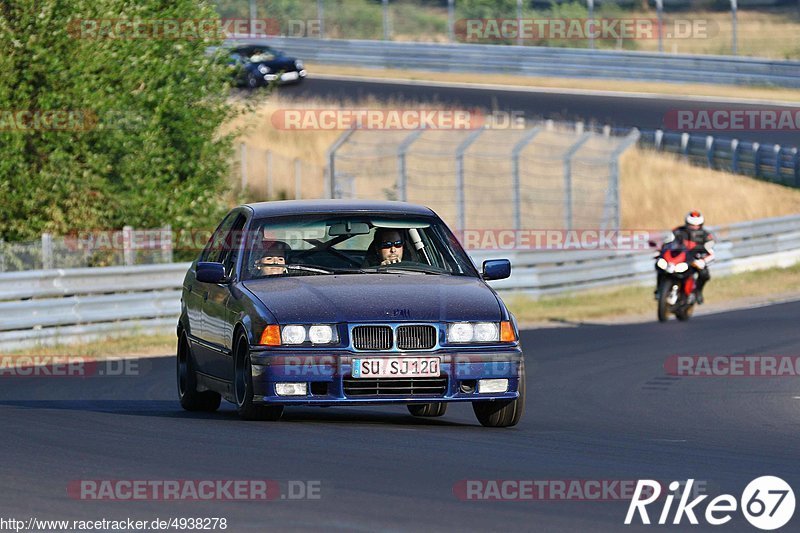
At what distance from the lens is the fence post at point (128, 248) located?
71.4 feet

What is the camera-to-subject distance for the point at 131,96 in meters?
24.8

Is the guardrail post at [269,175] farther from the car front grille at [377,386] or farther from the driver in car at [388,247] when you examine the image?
→ the car front grille at [377,386]

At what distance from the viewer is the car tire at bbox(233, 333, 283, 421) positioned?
1009 centimetres

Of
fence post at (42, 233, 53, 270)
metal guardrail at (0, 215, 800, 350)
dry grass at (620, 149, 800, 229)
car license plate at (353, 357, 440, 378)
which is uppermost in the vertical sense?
car license plate at (353, 357, 440, 378)

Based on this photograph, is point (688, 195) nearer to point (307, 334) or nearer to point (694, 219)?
point (694, 219)

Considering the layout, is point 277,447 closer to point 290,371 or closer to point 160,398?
point 290,371

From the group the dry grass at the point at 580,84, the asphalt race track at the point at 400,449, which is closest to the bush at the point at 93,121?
the asphalt race track at the point at 400,449

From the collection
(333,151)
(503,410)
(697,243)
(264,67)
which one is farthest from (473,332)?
(264,67)

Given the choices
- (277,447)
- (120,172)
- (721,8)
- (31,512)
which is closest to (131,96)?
(120,172)
